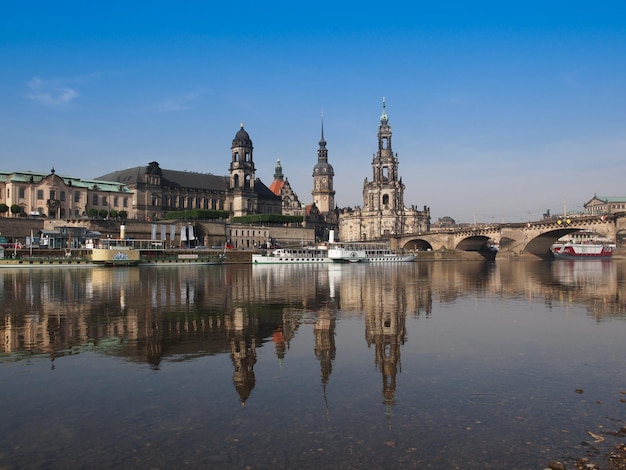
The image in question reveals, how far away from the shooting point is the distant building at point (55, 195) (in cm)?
9332

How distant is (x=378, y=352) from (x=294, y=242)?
354 ft

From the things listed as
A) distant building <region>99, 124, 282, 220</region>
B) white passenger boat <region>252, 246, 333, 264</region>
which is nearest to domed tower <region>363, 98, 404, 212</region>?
distant building <region>99, 124, 282, 220</region>

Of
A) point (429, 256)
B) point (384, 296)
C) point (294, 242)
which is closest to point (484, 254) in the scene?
point (429, 256)

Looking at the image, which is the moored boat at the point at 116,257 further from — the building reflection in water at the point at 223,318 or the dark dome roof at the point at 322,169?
the dark dome roof at the point at 322,169

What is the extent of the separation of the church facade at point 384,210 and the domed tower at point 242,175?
33582mm

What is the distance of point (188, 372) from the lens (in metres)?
12.1

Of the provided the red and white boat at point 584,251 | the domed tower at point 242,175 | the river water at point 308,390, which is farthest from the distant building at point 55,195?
the red and white boat at point 584,251

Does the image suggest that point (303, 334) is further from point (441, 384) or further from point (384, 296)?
point (384, 296)

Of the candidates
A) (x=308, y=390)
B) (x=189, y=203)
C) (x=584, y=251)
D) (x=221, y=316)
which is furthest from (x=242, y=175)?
(x=308, y=390)

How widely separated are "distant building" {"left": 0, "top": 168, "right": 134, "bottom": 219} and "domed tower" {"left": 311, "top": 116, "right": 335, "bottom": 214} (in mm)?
72112

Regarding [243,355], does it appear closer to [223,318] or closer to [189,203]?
[223,318]

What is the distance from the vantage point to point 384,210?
486 feet

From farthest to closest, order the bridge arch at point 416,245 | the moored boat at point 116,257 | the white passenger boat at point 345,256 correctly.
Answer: the bridge arch at point 416,245 → the white passenger boat at point 345,256 → the moored boat at point 116,257

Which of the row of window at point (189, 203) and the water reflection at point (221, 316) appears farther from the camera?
the row of window at point (189, 203)
